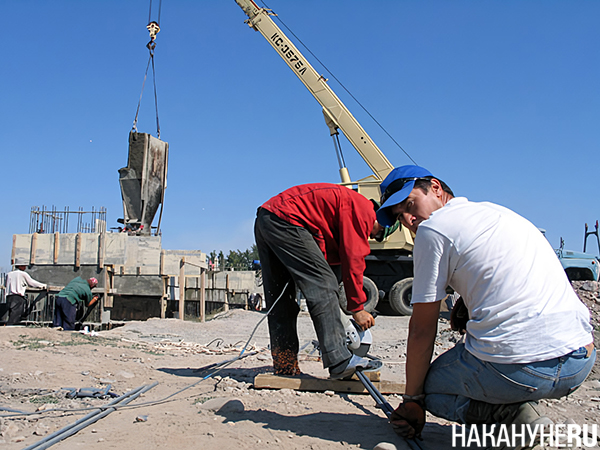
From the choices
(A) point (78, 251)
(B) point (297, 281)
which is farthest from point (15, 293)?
(B) point (297, 281)

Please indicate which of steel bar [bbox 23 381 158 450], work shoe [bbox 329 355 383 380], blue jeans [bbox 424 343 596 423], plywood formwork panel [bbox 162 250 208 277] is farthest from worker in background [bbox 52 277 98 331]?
blue jeans [bbox 424 343 596 423]

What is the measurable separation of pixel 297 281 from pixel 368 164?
9475mm

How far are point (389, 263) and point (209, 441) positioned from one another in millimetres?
9218

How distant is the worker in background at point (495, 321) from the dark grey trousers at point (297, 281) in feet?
3.14

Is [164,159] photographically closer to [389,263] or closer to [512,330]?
[389,263]

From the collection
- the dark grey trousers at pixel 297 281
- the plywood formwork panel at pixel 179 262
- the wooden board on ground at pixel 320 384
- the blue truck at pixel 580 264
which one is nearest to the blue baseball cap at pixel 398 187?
the dark grey trousers at pixel 297 281

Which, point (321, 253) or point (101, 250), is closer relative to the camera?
point (321, 253)

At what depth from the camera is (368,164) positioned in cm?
1186

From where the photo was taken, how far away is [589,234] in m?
14.8

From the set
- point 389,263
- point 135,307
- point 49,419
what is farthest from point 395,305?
point 49,419

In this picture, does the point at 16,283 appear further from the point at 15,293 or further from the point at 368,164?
the point at 368,164

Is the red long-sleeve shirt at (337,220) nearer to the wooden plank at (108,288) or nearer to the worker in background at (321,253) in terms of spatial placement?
the worker in background at (321,253)

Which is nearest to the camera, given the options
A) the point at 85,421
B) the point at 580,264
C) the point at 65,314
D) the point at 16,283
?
the point at 85,421

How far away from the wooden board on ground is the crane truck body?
7026 mm
